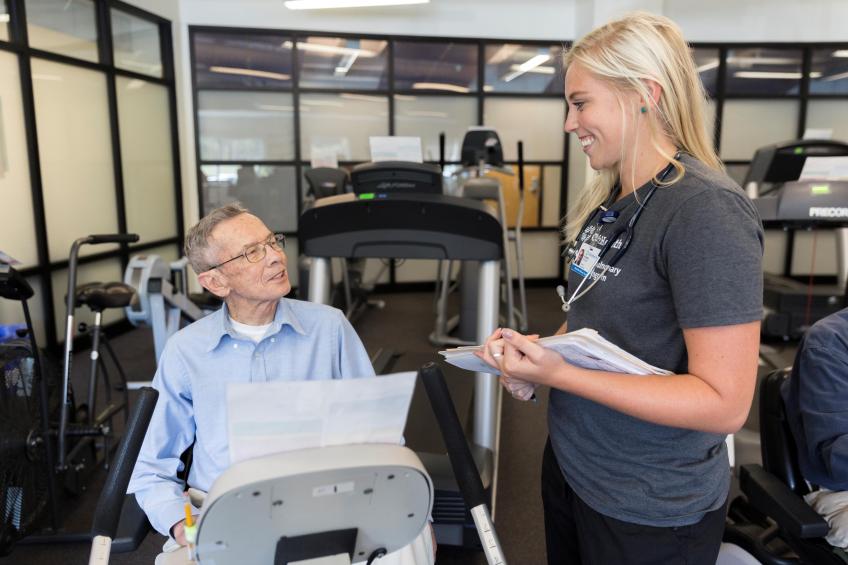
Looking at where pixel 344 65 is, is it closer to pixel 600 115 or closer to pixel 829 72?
pixel 829 72

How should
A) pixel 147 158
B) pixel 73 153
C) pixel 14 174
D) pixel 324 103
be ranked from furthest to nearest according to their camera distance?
pixel 324 103 → pixel 147 158 → pixel 73 153 → pixel 14 174

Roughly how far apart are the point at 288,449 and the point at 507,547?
1.77 m

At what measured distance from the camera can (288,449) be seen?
0.87m

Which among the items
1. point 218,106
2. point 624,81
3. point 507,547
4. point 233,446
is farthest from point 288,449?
point 218,106

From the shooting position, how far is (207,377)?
147 cm

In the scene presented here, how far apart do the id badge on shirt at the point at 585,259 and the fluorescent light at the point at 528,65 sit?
6.26 m

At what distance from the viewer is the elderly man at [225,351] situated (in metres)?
1.46

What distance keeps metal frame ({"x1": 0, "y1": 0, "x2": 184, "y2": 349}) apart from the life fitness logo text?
492cm

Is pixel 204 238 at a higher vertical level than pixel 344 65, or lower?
lower

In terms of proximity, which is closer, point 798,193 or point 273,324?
point 273,324

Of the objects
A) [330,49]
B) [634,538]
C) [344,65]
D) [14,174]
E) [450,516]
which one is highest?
[330,49]

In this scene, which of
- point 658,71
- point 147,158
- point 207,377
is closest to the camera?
point 658,71

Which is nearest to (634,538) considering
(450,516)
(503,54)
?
(450,516)

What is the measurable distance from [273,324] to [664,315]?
0.92m
